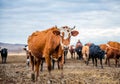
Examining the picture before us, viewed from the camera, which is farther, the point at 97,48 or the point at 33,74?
the point at 97,48

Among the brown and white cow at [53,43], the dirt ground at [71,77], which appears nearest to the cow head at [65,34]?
the brown and white cow at [53,43]

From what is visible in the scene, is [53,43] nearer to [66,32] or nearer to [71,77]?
[66,32]

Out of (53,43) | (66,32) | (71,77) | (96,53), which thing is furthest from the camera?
(96,53)

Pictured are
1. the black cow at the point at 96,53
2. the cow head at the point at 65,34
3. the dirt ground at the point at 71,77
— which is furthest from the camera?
the black cow at the point at 96,53

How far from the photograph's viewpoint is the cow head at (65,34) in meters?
14.4

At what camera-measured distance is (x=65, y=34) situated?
14.7 m

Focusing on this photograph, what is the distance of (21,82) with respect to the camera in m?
16.2

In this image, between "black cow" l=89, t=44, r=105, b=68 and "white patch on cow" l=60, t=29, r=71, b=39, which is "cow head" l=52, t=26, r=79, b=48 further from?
"black cow" l=89, t=44, r=105, b=68

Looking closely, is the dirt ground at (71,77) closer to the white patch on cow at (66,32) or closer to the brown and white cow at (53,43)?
the brown and white cow at (53,43)

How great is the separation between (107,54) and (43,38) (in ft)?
56.0

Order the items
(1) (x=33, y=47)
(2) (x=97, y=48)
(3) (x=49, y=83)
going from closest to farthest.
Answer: (3) (x=49, y=83)
(1) (x=33, y=47)
(2) (x=97, y=48)

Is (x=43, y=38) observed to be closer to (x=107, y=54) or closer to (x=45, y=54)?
(x=45, y=54)

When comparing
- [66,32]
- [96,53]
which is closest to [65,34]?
[66,32]

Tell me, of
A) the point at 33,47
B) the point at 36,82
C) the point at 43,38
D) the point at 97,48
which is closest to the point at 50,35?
the point at 43,38
